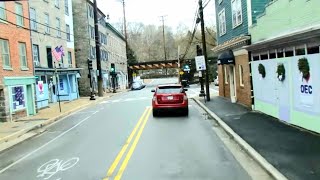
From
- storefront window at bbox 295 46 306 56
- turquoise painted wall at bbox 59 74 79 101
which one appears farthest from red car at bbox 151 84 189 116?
turquoise painted wall at bbox 59 74 79 101

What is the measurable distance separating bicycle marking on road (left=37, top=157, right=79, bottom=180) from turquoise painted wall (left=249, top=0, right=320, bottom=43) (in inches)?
310

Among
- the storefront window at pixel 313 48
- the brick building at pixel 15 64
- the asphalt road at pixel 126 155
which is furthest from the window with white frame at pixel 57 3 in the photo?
the storefront window at pixel 313 48

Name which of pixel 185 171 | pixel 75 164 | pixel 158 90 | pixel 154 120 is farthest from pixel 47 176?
pixel 158 90

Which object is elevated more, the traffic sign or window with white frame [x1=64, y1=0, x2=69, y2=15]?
window with white frame [x1=64, y1=0, x2=69, y2=15]

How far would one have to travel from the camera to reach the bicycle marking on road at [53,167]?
10355 mm

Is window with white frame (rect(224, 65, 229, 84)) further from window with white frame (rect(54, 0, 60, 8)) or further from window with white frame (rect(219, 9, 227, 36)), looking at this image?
window with white frame (rect(54, 0, 60, 8))

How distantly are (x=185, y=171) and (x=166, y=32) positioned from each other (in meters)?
123

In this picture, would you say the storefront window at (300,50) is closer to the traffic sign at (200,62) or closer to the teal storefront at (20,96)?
the traffic sign at (200,62)

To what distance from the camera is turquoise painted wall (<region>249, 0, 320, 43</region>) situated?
13221 millimetres

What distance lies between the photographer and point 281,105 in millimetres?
16609

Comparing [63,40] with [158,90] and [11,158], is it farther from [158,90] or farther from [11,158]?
[11,158]

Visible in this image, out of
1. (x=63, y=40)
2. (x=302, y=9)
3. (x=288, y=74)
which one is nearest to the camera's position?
(x=302, y=9)

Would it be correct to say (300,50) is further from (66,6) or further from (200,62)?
(66,6)

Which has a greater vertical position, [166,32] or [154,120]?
[166,32]
